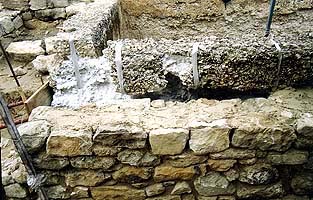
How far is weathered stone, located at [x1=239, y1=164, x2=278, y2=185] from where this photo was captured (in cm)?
183

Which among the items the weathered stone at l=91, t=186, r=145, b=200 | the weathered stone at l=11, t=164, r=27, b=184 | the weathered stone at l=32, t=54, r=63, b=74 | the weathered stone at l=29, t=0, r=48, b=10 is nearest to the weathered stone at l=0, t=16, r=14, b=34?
the weathered stone at l=29, t=0, r=48, b=10

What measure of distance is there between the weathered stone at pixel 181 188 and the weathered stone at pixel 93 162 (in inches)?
14.6

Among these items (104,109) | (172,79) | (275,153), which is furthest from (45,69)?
(275,153)

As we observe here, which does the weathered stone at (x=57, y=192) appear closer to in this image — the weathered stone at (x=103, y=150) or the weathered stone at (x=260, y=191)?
the weathered stone at (x=103, y=150)

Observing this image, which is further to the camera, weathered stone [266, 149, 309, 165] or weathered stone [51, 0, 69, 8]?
weathered stone [51, 0, 69, 8]

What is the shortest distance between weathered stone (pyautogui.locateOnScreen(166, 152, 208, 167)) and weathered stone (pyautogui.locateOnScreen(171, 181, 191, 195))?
0.45 feet

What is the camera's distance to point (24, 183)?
1.97 metres

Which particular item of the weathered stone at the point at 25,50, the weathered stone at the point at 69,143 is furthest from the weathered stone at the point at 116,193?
the weathered stone at the point at 25,50

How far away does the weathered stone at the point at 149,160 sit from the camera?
1823mm

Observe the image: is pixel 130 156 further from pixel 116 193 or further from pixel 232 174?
pixel 232 174

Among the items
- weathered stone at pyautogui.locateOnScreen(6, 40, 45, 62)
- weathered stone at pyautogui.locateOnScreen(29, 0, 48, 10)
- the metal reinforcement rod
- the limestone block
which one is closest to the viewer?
the metal reinforcement rod

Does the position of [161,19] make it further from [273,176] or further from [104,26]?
[273,176]

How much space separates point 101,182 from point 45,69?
1.19 m

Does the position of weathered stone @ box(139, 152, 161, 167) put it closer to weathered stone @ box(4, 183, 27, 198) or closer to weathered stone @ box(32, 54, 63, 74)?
weathered stone @ box(4, 183, 27, 198)
